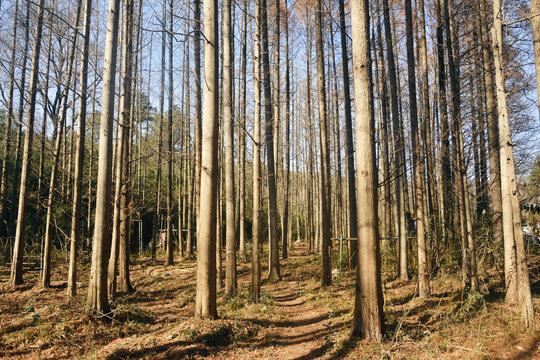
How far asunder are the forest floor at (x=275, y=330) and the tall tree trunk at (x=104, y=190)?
450 mm

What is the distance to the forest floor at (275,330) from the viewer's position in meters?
4.70

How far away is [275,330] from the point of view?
6289 mm

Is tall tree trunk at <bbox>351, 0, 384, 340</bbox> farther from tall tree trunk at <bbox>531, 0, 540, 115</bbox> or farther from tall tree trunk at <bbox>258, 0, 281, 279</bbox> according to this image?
tall tree trunk at <bbox>258, 0, 281, 279</bbox>

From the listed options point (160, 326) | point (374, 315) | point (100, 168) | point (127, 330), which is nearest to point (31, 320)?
point (127, 330)

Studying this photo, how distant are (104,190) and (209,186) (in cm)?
210

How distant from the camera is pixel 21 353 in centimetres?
516

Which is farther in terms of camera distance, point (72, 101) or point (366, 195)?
point (72, 101)

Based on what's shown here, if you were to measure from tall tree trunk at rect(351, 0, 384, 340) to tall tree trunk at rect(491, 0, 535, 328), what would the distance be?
8.26 feet

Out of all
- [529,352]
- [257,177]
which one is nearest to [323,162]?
[257,177]

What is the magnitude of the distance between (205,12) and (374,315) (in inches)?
238

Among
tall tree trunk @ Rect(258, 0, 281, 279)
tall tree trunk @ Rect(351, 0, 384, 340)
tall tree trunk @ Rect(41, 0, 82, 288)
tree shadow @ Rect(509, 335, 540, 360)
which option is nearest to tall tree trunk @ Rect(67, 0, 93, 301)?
tall tree trunk @ Rect(41, 0, 82, 288)

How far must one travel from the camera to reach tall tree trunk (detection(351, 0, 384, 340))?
4.79 metres

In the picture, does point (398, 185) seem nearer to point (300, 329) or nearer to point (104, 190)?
point (300, 329)

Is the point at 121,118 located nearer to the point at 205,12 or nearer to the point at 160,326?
the point at 205,12
